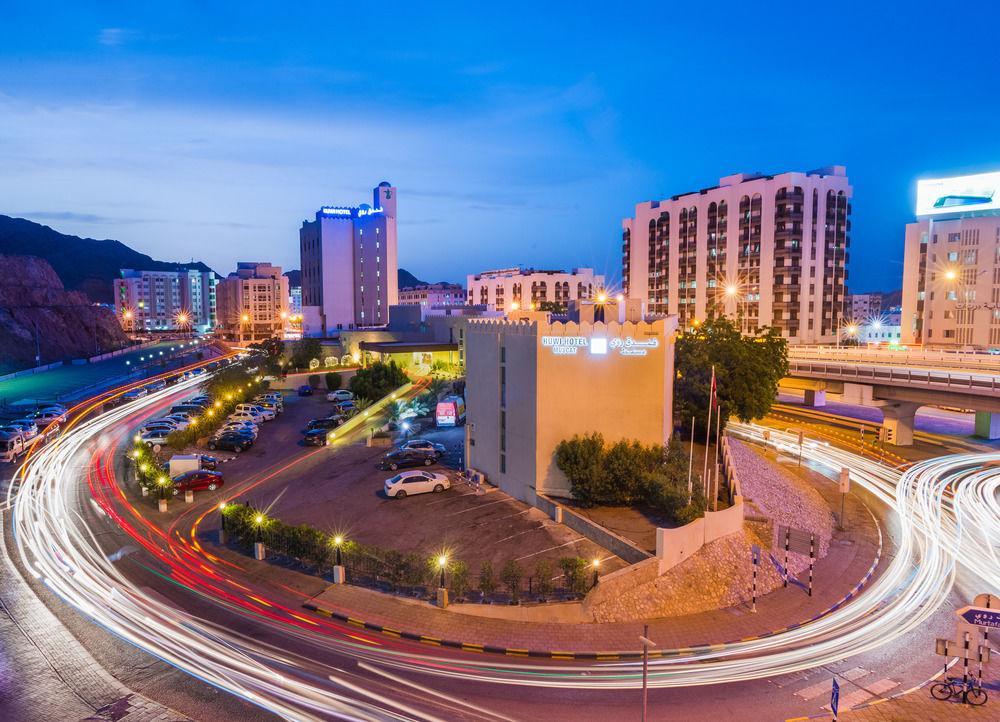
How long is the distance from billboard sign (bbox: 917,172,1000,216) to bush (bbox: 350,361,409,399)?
76936 mm

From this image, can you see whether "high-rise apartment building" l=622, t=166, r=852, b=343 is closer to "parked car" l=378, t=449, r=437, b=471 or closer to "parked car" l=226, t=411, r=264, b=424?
"parked car" l=226, t=411, r=264, b=424

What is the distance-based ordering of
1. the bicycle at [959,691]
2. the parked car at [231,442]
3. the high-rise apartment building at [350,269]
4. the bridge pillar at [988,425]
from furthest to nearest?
the high-rise apartment building at [350,269] < the bridge pillar at [988,425] < the parked car at [231,442] < the bicycle at [959,691]

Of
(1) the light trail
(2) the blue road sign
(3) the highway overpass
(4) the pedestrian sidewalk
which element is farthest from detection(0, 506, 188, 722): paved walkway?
(3) the highway overpass

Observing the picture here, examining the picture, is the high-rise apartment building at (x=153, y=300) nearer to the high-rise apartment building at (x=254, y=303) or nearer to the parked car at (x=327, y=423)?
the high-rise apartment building at (x=254, y=303)

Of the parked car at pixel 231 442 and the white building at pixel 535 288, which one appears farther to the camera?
the white building at pixel 535 288

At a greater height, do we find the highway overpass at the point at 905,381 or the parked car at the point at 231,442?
the highway overpass at the point at 905,381

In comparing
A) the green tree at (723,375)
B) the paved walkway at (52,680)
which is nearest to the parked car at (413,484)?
the paved walkway at (52,680)

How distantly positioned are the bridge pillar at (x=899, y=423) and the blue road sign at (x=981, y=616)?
37.3 metres

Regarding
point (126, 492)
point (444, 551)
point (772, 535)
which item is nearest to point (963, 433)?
point (772, 535)

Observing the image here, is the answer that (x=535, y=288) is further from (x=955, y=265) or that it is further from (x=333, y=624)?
(x=333, y=624)

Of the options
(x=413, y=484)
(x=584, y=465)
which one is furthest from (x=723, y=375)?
(x=413, y=484)

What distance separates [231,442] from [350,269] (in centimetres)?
7263

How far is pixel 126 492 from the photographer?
3406cm

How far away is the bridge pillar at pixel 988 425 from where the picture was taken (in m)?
49.4
